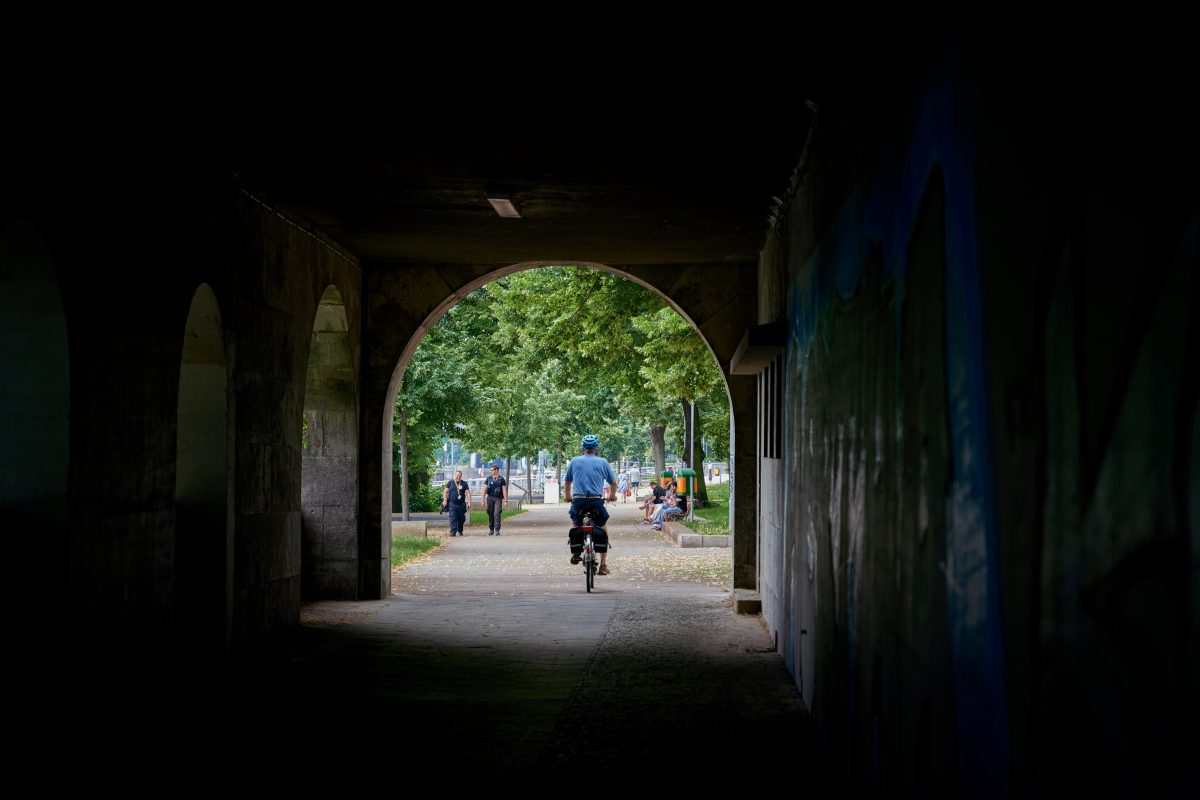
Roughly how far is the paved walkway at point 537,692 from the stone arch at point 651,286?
85cm

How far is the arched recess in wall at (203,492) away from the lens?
31.5ft

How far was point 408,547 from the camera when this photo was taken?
76.3 feet

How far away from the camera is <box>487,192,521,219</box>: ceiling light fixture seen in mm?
10609

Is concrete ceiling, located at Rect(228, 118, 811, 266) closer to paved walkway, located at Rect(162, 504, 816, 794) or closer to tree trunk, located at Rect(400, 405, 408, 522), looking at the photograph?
paved walkway, located at Rect(162, 504, 816, 794)

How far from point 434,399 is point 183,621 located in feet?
68.3

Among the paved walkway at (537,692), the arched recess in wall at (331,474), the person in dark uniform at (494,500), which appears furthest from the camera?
the person in dark uniform at (494,500)

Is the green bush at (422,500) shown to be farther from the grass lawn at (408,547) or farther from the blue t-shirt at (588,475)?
the blue t-shirt at (588,475)

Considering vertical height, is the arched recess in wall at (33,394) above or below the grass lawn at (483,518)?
above

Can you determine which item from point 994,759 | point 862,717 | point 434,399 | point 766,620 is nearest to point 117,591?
point 862,717

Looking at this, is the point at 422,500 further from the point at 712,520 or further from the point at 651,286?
the point at 651,286

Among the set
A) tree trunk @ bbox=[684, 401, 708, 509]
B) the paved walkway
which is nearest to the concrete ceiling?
the paved walkway

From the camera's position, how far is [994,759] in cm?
295

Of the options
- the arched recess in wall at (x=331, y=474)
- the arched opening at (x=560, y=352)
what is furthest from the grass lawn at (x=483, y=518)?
the arched recess in wall at (x=331, y=474)

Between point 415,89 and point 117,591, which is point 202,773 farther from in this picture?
point 415,89
